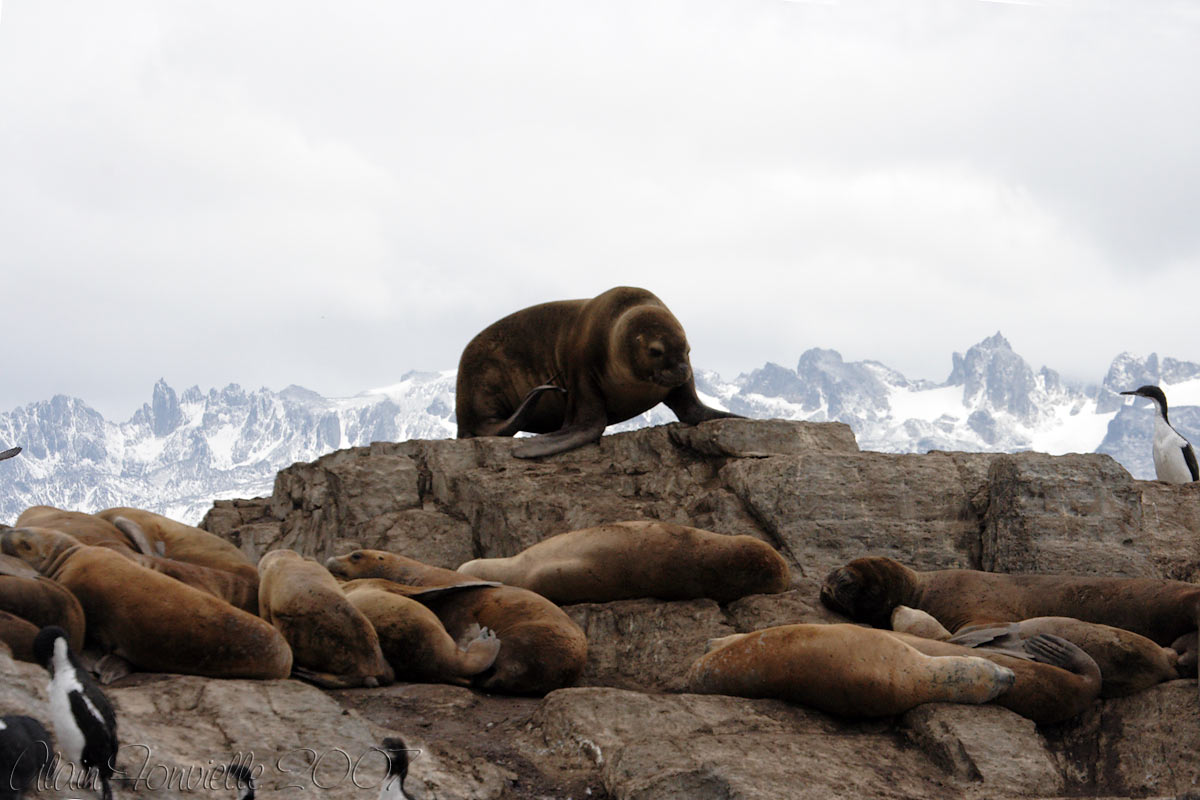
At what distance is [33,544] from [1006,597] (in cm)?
501

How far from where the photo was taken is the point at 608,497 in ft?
27.2

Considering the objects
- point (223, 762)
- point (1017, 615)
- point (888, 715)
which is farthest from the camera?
point (1017, 615)

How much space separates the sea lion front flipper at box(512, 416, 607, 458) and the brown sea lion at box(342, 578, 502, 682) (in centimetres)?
336

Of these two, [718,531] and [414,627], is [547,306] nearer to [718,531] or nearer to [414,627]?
[718,531]

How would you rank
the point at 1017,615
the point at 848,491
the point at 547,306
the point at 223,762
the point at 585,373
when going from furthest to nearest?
the point at 547,306, the point at 585,373, the point at 848,491, the point at 1017,615, the point at 223,762

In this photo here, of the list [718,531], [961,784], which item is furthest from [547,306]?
[961,784]

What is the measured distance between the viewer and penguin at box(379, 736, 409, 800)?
341cm

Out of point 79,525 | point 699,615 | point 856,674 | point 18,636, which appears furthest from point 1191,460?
point 18,636

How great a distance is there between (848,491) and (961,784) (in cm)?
342

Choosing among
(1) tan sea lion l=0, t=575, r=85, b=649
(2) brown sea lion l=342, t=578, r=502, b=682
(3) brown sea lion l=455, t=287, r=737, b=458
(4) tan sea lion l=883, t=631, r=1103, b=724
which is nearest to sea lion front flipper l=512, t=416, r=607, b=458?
(3) brown sea lion l=455, t=287, r=737, b=458

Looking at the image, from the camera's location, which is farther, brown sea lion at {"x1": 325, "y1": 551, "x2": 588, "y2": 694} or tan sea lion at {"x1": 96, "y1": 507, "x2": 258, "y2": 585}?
tan sea lion at {"x1": 96, "y1": 507, "x2": 258, "y2": 585}

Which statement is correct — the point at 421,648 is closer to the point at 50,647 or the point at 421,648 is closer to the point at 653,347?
the point at 50,647

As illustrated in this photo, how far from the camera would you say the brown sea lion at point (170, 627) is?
186 inches

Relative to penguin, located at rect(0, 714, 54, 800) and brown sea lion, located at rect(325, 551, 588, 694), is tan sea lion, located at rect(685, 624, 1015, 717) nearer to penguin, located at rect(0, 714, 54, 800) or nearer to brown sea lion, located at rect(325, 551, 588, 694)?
brown sea lion, located at rect(325, 551, 588, 694)
